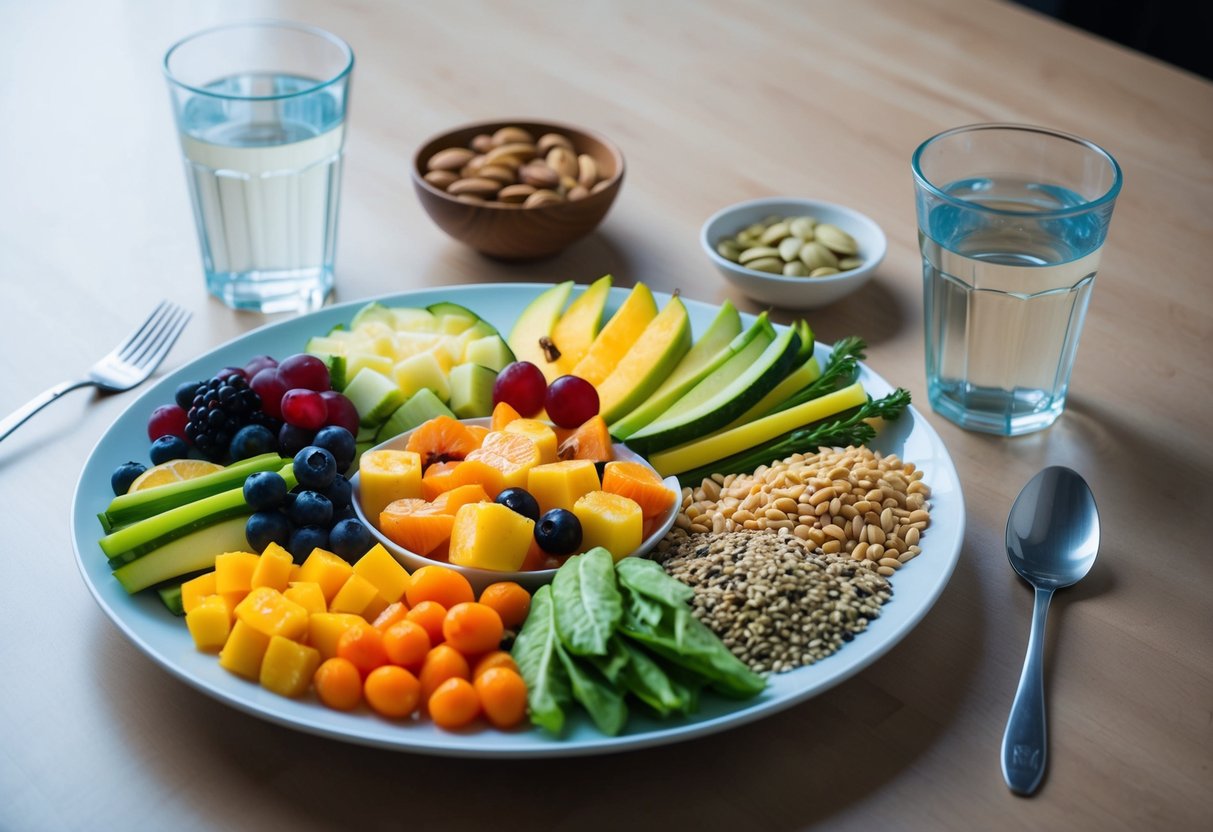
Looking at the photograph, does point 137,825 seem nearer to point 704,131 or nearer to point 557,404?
point 557,404

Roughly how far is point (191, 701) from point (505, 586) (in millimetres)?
353

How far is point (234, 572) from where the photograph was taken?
1253 mm

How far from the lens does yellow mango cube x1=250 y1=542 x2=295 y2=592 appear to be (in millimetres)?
1252

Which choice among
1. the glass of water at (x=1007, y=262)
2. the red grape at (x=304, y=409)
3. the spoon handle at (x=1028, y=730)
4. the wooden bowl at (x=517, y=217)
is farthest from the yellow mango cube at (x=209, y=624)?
the glass of water at (x=1007, y=262)

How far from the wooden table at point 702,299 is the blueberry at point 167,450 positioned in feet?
0.48

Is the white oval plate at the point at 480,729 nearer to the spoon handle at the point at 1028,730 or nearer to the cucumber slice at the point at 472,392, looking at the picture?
the spoon handle at the point at 1028,730

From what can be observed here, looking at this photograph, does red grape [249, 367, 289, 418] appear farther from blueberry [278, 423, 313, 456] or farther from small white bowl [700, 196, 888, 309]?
small white bowl [700, 196, 888, 309]

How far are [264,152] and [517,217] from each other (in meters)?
0.41

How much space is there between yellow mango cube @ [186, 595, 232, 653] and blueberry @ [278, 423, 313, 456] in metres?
0.33

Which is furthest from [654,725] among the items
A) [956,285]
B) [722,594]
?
[956,285]

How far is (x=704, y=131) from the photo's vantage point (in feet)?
7.99

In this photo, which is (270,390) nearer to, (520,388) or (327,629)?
(520,388)

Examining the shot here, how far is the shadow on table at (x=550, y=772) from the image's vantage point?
1.12 m

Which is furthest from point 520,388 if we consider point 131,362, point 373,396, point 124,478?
point 131,362
